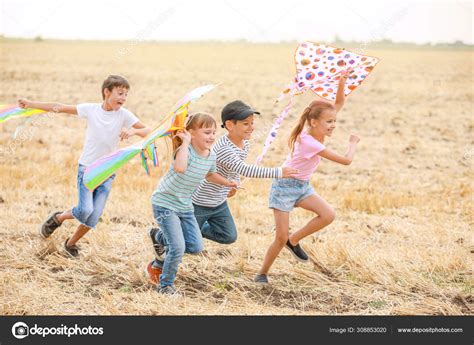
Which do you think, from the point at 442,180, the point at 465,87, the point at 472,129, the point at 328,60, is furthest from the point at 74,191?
the point at 465,87

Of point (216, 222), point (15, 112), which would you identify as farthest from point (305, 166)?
point (15, 112)

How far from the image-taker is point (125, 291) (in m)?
5.48

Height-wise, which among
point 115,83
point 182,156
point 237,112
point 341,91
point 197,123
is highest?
point 341,91

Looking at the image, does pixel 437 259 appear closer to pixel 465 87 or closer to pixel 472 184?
pixel 472 184

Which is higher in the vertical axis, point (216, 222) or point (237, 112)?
point (237, 112)

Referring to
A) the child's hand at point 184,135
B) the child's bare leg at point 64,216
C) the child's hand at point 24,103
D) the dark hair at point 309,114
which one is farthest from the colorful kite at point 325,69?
the child's hand at point 24,103

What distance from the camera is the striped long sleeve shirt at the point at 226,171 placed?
531 cm

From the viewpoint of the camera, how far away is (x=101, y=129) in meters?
6.00

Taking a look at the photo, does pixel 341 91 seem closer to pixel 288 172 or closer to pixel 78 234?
pixel 288 172

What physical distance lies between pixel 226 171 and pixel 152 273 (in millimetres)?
974

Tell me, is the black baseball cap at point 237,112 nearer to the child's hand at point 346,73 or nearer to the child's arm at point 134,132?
the child's arm at point 134,132

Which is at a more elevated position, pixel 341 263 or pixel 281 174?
pixel 281 174

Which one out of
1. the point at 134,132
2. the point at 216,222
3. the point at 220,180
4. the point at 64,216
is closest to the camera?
the point at 220,180

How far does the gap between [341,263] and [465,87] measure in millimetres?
22829
